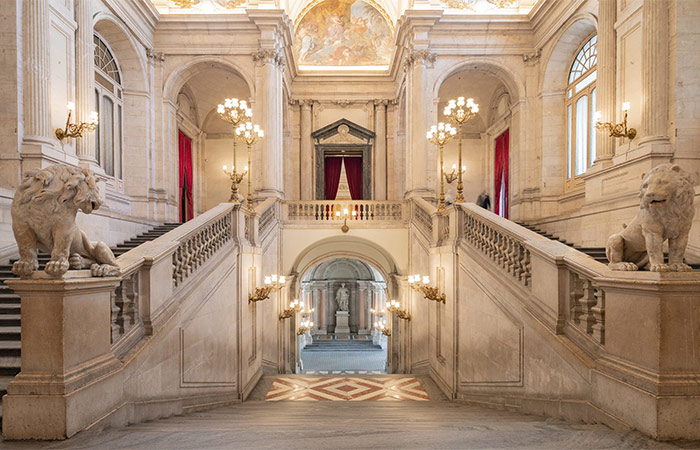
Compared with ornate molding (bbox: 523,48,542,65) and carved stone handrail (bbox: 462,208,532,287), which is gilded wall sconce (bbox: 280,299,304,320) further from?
ornate molding (bbox: 523,48,542,65)

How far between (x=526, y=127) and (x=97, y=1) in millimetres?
13178

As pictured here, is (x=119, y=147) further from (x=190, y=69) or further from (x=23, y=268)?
(x=23, y=268)

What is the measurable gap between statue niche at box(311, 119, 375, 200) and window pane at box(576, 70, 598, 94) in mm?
8250

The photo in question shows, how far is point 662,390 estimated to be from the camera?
3309 millimetres

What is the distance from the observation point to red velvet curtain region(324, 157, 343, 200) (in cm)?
1994

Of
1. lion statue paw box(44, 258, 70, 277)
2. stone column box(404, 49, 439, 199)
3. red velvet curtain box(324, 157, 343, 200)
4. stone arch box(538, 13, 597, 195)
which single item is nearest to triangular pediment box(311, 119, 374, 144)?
red velvet curtain box(324, 157, 343, 200)

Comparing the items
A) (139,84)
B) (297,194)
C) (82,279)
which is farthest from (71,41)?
(297,194)

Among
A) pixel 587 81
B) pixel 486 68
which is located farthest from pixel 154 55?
pixel 587 81

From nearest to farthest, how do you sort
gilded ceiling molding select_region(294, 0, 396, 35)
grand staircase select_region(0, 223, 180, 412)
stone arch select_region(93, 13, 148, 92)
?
grand staircase select_region(0, 223, 180, 412), stone arch select_region(93, 13, 148, 92), gilded ceiling molding select_region(294, 0, 396, 35)

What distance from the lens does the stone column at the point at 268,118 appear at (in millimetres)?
14367

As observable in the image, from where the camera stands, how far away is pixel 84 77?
34.9 feet

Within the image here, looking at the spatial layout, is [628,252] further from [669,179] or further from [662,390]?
[662,390]

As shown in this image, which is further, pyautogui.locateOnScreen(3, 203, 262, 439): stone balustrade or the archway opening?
the archway opening

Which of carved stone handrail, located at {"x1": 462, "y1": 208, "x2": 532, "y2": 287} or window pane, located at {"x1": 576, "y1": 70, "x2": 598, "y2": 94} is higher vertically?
window pane, located at {"x1": 576, "y1": 70, "x2": 598, "y2": 94}
